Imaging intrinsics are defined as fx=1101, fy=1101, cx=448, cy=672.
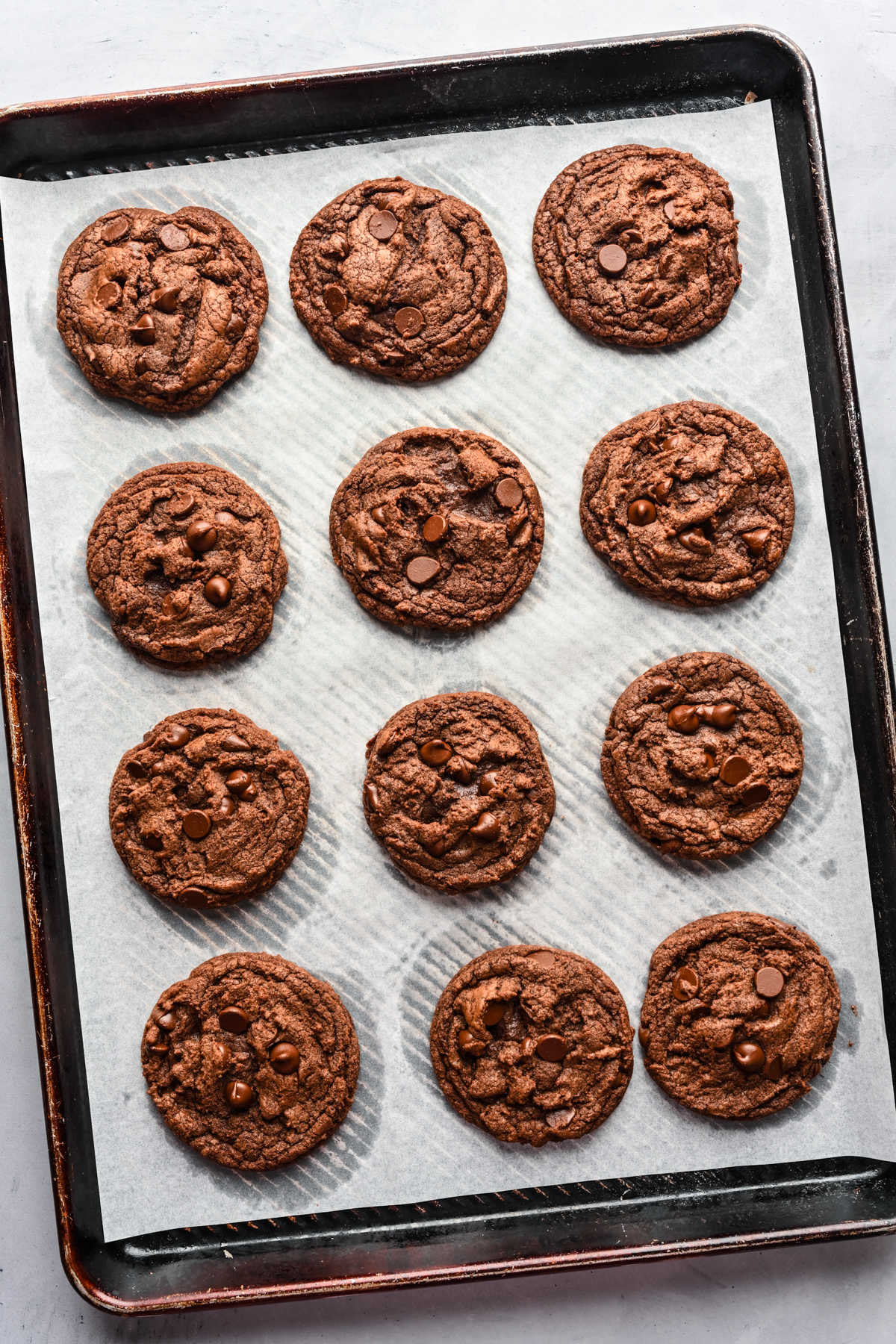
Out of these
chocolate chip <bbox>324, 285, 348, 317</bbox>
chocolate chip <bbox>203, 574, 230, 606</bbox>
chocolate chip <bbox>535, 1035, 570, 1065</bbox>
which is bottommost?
chocolate chip <bbox>535, 1035, 570, 1065</bbox>

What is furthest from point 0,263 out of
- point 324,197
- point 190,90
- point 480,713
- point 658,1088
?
point 658,1088

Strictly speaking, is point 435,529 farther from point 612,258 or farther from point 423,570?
point 612,258

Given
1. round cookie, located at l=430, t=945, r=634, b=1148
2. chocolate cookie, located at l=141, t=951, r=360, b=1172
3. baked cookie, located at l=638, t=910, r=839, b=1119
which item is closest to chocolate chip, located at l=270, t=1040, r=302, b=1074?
chocolate cookie, located at l=141, t=951, r=360, b=1172

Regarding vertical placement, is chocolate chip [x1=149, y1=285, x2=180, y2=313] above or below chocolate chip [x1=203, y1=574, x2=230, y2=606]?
above

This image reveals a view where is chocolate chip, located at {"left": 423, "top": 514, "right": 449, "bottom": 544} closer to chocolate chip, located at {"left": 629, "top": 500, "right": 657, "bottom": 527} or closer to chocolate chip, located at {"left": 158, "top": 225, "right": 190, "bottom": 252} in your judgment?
chocolate chip, located at {"left": 629, "top": 500, "right": 657, "bottom": 527}

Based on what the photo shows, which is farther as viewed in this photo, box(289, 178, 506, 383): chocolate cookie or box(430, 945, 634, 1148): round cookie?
box(289, 178, 506, 383): chocolate cookie

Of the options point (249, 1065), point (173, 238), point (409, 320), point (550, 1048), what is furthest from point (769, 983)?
point (173, 238)

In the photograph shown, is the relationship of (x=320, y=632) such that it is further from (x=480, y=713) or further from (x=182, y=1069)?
(x=182, y=1069)
